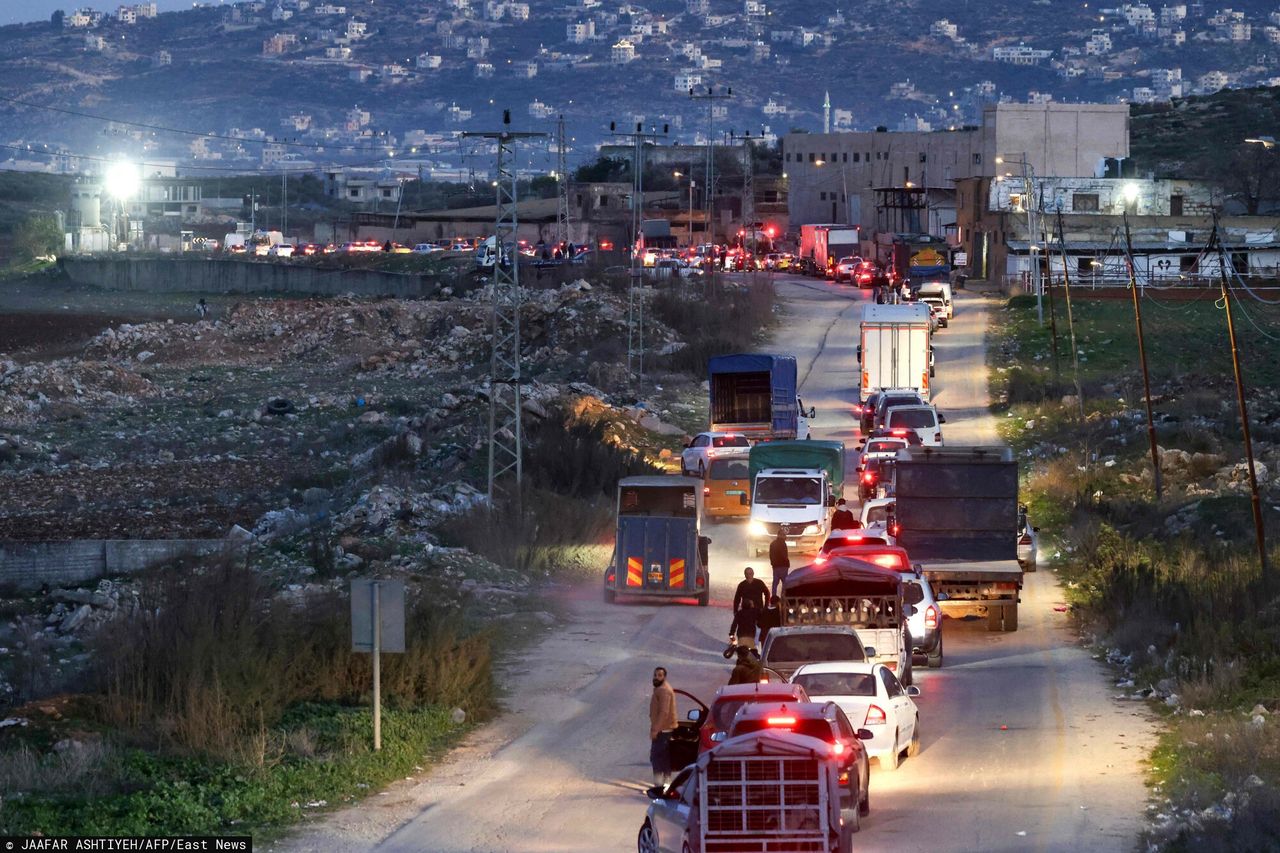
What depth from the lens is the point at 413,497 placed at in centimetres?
3638

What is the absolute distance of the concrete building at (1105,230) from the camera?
9288 cm

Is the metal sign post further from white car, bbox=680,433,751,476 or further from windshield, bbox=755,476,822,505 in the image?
white car, bbox=680,433,751,476

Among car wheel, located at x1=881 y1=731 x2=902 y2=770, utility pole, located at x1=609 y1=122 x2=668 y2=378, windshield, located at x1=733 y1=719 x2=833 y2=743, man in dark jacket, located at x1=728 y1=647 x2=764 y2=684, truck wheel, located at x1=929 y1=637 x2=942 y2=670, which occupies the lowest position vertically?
truck wheel, located at x1=929 y1=637 x2=942 y2=670

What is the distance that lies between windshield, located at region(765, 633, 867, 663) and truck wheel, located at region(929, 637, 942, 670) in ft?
14.9

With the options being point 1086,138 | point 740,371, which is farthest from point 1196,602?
point 1086,138

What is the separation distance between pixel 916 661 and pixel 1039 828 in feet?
26.2

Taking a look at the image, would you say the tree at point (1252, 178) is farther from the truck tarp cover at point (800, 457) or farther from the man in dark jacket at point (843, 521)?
the man in dark jacket at point (843, 521)

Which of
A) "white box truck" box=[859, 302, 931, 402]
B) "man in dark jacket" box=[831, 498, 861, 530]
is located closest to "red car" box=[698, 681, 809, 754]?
"man in dark jacket" box=[831, 498, 861, 530]

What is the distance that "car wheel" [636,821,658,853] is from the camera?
1436 centimetres

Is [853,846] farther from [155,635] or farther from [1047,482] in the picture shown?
[1047,482]

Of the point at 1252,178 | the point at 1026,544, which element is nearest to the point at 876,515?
the point at 1026,544

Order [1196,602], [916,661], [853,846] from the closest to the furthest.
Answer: [853,846] < [916,661] < [1196,602]

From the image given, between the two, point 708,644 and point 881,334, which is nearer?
point 708,644

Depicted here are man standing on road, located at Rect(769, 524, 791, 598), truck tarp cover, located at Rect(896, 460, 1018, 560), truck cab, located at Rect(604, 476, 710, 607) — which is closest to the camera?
man standing on road, located at Rect(769, 524, 791, 598)
